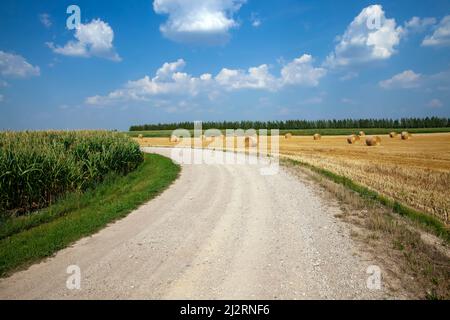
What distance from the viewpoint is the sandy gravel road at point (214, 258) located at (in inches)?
197

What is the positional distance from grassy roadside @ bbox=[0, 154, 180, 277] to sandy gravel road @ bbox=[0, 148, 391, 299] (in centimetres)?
41

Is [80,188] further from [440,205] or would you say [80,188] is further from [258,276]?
[440,205]

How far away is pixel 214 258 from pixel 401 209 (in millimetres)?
6224

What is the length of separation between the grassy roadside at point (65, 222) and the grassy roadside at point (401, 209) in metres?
7.82

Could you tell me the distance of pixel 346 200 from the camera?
1065 cm

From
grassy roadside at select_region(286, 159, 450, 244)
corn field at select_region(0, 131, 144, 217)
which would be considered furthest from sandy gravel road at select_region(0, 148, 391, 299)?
corn field at select_region(0, 131, 144, 217)

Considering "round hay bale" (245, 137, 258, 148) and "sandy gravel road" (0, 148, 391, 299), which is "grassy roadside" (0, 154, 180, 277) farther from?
"round hay bale" (245, 137, 258, 148)

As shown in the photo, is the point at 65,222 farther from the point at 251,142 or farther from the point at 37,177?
the point at 251,142

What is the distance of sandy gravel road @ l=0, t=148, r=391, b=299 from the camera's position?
5008mm

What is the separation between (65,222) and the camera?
9.07 m

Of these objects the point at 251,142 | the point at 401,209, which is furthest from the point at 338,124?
the point at 401,209

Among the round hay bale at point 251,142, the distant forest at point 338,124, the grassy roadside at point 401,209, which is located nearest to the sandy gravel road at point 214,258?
the grassy roadside at point 401,209
